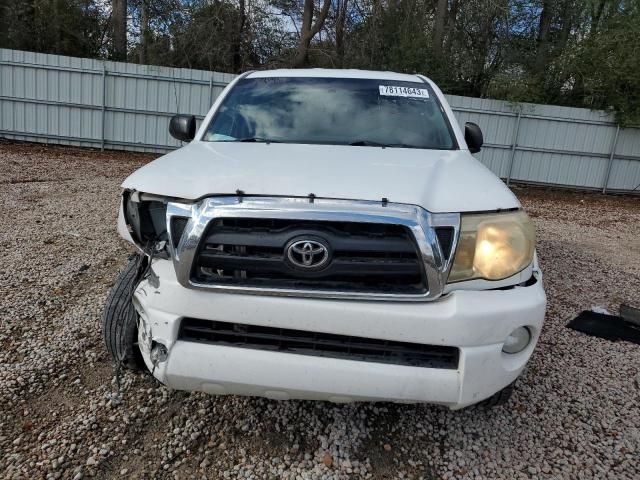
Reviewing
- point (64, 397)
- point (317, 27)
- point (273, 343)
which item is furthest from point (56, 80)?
point (273, 343)

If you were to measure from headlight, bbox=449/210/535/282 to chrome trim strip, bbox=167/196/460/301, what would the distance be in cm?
5

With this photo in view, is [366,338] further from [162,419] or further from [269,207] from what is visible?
[162,419]

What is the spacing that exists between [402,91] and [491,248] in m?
1.86

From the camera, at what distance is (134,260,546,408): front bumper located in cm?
170

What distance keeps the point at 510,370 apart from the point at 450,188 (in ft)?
2.47

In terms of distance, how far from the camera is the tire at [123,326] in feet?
7.48

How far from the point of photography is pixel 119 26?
1543 cm

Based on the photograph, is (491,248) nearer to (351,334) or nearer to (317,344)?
(351,334)

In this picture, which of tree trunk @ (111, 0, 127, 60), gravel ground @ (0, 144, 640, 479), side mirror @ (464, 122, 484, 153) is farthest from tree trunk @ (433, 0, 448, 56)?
gravel ground @ (0, 144, 640, 479)

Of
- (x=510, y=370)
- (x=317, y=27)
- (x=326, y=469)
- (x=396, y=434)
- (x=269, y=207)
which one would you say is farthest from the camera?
(x=317, y=27)

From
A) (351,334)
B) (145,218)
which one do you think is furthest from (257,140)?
(351,334)

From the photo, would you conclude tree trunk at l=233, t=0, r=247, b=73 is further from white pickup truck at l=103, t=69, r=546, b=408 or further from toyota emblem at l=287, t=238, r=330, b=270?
toyota emblem at l=287, t=238, r=330, b=270

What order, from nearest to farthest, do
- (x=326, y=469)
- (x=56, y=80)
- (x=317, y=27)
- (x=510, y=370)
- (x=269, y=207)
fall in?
(x=269, y=207) → (x=510, y=370) → (x=326, y=469) → (x=56, y=80) → (x=317, y=27)

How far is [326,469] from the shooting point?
1.99m
